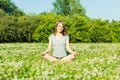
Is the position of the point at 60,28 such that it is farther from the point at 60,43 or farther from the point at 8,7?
the point at 8,7

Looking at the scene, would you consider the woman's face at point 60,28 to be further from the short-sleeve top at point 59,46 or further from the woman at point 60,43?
the short-sleeve top at point 59,46

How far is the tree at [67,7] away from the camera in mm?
92750

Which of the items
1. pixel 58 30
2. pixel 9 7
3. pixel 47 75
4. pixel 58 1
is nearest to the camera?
pixel 47 75

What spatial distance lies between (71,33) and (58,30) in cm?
3914

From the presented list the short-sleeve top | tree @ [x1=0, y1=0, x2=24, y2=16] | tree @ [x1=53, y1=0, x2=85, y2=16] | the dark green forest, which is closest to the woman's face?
the short-sleeve top

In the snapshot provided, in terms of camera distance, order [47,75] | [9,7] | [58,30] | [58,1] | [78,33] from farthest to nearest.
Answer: [9,7], [58,1], [78,33], [58,30], [47,75]

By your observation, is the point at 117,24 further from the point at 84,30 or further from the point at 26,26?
the point at 26,26

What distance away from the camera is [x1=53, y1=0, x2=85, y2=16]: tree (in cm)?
9275

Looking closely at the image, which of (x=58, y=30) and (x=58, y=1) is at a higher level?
(x=58, y=1)

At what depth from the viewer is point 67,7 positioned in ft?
307

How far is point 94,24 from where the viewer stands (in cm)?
5712

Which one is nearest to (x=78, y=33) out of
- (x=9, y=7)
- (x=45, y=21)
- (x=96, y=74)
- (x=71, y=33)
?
(x=71, y=33)

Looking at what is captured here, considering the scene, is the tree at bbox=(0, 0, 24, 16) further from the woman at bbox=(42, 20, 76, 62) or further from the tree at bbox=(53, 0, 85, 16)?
the woman at bbox=(42, 20, 76, 62)

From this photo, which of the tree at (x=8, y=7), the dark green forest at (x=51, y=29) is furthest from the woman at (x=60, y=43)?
the tree at (x=8, y=7)
